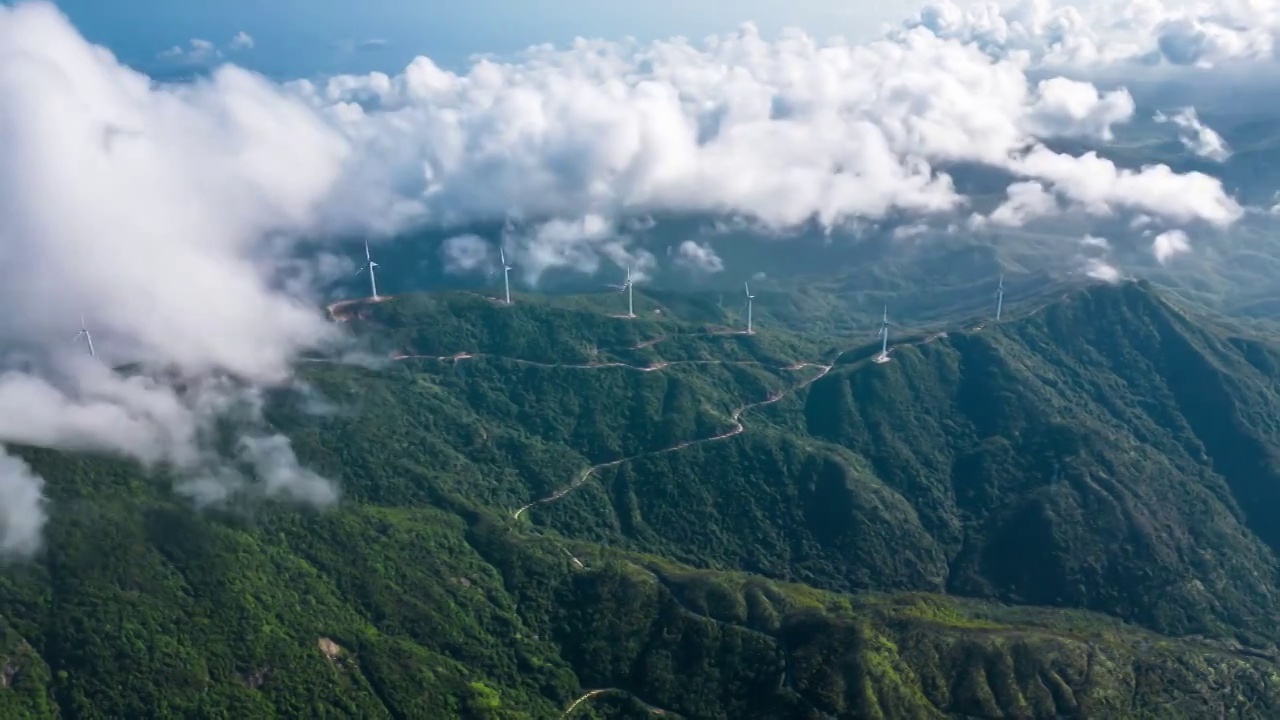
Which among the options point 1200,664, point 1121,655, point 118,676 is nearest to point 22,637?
point 118,676

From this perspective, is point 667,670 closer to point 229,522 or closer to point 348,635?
point 348,635

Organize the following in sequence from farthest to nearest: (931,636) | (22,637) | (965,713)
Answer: (931,636), (965,713), (22,637)

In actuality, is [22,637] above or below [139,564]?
below

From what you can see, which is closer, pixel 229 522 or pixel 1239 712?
pixel 1239 712

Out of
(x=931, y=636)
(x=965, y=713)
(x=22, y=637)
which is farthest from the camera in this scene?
(x=931, y=636)

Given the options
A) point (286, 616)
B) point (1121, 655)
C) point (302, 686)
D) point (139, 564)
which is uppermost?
point (139, 564)

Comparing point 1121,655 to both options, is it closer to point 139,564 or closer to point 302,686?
point 302,686

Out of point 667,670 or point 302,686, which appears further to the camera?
point 667,670

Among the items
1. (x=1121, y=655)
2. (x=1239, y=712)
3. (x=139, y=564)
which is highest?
(x=139, y=564)

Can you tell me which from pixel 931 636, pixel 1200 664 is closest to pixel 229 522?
pixel 931 636
